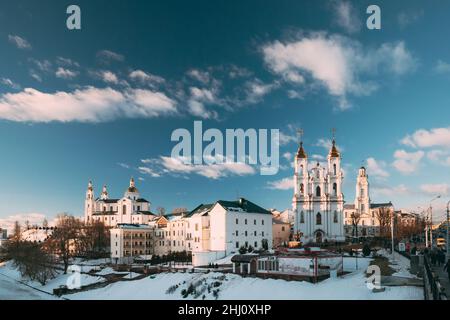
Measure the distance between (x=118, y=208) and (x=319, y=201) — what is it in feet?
180

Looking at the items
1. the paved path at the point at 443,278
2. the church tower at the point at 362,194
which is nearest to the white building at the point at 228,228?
the paved path at the point at 443,278

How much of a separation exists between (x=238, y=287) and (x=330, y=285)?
906 cm

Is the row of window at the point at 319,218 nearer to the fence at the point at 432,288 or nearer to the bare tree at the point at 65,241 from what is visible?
the bare tree at the point at 65,241

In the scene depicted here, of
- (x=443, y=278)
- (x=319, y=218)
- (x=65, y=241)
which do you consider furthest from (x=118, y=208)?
(x=443, y=278)

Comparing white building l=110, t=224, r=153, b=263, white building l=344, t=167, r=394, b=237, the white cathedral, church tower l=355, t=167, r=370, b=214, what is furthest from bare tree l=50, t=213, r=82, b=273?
church tower l=355, t=167, r=370, b=214

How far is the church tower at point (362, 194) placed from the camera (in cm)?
13019

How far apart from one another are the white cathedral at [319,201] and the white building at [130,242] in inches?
1109

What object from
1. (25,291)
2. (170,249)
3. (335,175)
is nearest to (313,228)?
(335,175)

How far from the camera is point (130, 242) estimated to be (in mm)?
79750

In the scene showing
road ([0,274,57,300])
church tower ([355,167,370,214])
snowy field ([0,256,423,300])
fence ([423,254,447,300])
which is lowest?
road ([0,274,57,300])

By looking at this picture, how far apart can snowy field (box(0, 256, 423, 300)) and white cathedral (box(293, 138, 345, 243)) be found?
29.3m

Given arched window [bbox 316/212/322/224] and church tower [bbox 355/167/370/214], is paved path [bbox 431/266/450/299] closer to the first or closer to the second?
arched window [bbox 316/212/322/224]

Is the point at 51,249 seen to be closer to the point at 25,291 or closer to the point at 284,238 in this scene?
the point at 25,291

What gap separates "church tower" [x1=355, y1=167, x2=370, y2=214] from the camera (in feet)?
427
